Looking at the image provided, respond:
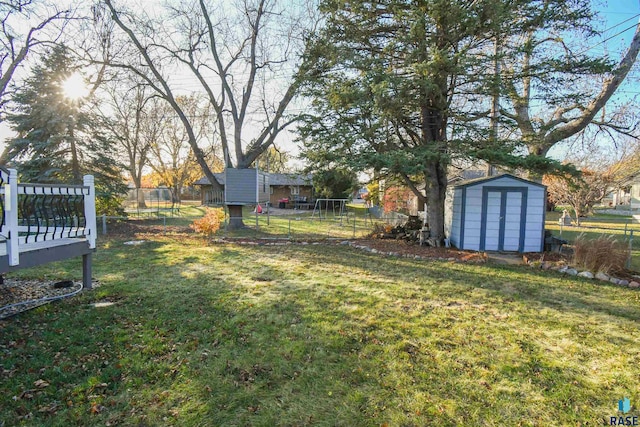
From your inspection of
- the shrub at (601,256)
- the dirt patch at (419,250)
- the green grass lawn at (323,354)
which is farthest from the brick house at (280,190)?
the green grass lawn at (323,354)

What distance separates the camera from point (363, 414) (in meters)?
2.38

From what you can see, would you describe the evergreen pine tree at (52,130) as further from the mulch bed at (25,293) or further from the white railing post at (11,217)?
the white railing post at (11,217)

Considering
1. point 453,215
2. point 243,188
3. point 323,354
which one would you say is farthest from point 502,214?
point 243,188

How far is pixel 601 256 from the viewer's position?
257 inches

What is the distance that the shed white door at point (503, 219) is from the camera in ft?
28.0

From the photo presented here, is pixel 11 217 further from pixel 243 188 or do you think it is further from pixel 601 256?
pixel 243 188

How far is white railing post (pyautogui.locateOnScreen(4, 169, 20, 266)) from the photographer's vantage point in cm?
351

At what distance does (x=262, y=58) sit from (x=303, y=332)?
44.1 ft

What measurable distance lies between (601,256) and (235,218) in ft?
40.1

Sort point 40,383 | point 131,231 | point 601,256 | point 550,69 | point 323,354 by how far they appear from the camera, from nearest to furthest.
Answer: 1. point 40,383
2. point 323,354
3. point 601,256
4. point 550,69
5. point 131,231

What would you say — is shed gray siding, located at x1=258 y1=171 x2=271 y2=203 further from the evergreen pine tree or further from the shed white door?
the shed white door

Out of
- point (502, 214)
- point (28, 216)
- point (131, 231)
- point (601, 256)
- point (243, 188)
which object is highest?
point (243, 188)

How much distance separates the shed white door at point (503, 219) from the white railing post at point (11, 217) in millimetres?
9521

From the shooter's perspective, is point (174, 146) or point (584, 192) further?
point (174, 146)
